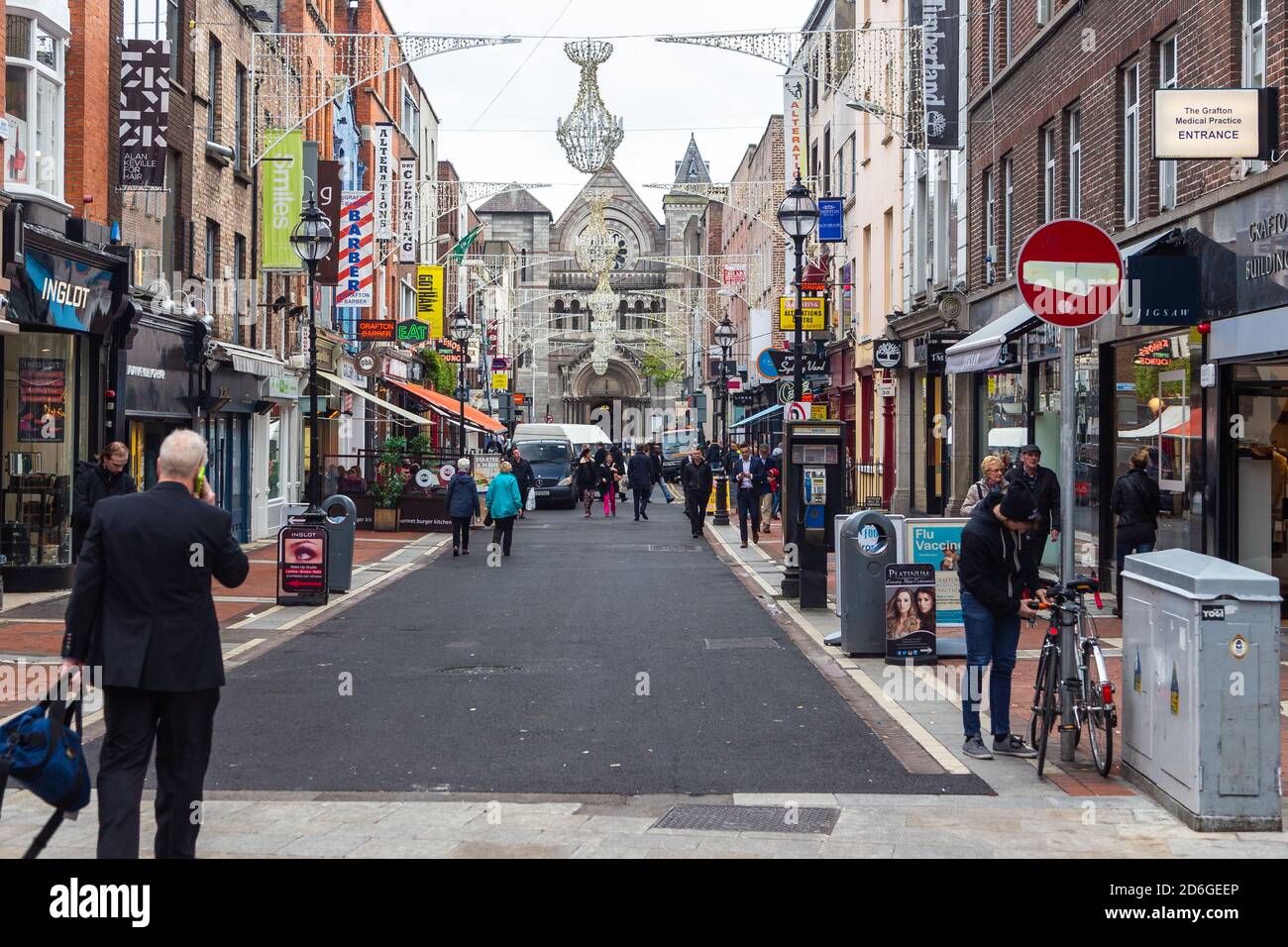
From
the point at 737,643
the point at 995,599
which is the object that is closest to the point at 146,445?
the point at 737,643

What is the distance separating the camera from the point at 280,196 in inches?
1115

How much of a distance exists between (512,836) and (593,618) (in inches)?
367

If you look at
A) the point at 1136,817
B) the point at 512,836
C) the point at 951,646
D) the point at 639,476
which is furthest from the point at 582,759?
the point at 639,476

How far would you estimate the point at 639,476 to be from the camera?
118 feet

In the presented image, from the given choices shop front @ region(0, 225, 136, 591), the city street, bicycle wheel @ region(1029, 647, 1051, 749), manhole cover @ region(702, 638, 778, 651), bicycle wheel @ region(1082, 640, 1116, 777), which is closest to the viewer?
the city street

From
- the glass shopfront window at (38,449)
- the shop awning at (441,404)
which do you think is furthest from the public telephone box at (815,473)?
the shop awning at (441,404)

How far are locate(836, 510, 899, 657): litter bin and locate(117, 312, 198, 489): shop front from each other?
11440 mm

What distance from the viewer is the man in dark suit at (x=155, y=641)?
5965 millimetres

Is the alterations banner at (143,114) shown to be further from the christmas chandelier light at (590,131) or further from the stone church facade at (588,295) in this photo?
the stone church facade at (588,295)

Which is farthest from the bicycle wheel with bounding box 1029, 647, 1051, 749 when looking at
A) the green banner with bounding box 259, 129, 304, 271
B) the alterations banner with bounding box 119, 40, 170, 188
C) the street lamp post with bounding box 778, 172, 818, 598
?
the green banner with bounding box 259, 129, 304, 271

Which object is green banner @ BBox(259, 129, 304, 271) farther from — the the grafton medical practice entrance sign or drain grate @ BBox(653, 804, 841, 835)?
drain grate @ BBox(653, 804, 841, 835)

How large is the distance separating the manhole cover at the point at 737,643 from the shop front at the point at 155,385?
9.96 metres

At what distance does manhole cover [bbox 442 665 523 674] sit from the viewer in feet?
41.0

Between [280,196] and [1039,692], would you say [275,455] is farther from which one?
[1039,692]
